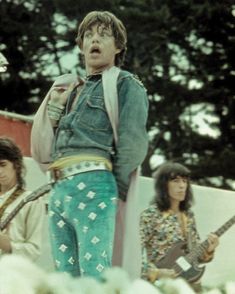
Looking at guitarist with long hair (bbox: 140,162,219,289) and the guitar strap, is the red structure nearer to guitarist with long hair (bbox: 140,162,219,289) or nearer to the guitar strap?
guitarist with long hair (bbox: 140,162,219,289)

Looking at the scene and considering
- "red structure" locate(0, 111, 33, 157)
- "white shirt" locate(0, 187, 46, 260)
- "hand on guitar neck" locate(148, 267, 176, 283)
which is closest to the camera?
"white shirt" locate(0, 187, 46, 260)

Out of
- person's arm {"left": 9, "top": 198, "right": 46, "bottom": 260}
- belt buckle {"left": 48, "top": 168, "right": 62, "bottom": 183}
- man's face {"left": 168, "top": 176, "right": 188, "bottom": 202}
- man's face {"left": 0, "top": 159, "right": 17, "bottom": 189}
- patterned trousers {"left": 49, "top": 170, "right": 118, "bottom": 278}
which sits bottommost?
man's face {"left": 168, "top": 176, "right": 188, "bottom": 202}

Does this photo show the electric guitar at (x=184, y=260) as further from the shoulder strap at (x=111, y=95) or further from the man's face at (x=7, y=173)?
the shoulder strap at (x=111, y=95)

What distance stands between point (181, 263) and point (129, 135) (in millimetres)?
2068

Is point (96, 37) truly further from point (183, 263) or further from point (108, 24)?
Result: point (183, 263)

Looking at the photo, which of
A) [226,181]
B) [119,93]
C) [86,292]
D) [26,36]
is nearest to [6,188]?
[119,93]

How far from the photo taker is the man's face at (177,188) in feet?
15.9

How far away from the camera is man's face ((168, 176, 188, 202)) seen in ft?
15.9

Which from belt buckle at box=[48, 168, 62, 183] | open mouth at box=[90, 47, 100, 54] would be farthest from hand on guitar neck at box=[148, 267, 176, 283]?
open mouth at box=[90, 47, 100, 54]

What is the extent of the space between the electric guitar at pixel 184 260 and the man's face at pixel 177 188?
0.72ft

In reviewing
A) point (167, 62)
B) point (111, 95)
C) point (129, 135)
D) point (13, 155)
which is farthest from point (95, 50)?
point (167, 62)

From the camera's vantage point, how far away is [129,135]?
289 centimetres

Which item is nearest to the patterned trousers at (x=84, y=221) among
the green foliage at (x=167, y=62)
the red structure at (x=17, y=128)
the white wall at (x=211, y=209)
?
the white wall at (x=211, y=209)

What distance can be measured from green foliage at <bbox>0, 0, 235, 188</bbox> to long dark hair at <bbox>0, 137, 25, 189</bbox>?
40.9 feet
